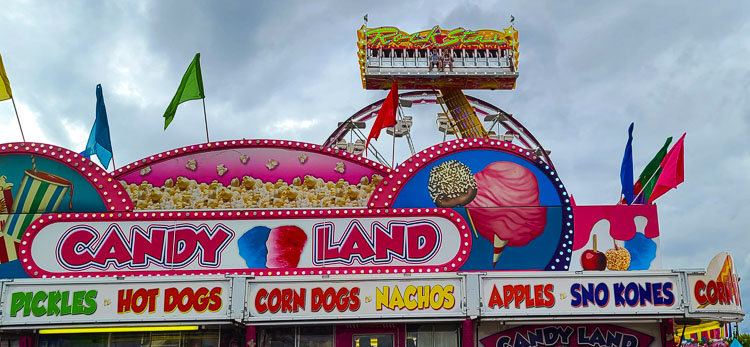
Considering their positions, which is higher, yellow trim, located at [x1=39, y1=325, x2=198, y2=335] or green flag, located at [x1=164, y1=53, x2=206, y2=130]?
green flag, located at [x1=164, y1=53, x2=206, y2=130]

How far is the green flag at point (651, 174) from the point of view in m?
17.6

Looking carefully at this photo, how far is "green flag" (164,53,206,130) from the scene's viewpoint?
61.5 feet

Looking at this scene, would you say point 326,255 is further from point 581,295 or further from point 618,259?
point 618,259

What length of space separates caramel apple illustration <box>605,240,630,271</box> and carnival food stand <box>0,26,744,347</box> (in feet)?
0.09

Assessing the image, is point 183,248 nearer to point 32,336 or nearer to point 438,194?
point 32,336

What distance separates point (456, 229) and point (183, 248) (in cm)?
645

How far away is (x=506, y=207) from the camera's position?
16.6m

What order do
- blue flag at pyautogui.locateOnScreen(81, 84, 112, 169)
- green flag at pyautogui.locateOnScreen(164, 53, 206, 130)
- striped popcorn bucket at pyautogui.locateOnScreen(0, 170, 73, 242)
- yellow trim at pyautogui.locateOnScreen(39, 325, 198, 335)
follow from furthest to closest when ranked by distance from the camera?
blue flag at pyautogui.locateOnScreen(81, 84, 112, 169) < green flag at pyautogui.locateOnScreen(164, 53, 206, 130) < striped popcorn bucket at pyautogui.locateOnScreen(0, 170, 73, 242) < yellow trim at pyautogui.locateOnScreen(39, 325, 198, 335)

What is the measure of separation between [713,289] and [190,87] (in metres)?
13.7

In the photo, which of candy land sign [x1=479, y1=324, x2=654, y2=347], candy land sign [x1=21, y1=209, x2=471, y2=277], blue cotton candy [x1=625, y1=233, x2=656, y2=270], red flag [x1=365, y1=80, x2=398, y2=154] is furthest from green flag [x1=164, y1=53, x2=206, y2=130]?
blue cotton candy [x1=625, y1=233, x2=656, y2=270]

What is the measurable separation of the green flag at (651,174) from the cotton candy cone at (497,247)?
3.95 meters

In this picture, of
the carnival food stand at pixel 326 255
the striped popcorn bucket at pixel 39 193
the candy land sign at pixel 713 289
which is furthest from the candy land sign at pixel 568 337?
the striped popcorn bucket at pixel 39 193

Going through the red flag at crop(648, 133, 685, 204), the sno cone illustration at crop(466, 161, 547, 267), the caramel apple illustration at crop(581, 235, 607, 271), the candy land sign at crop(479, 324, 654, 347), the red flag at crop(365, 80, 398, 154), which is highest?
the red flag at crop(365, 80, 398, 154)

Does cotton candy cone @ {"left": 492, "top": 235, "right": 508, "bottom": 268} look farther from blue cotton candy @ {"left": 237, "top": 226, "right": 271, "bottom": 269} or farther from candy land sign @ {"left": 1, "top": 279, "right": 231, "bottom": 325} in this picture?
candy land sign @ {"left": 1, "top": 279, "right": 231, "bottom": 325}
